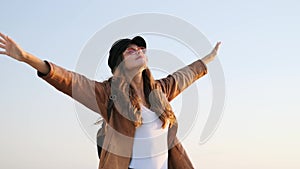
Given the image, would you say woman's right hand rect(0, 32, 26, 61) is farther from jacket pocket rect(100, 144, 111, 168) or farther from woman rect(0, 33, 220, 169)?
jacket pocket rect(100, 144, 111, 168)

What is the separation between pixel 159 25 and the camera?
19.6 ft

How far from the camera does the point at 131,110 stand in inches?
198

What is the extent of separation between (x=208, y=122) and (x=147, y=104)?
805 mm

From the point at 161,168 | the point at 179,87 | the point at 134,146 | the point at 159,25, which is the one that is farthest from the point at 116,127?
the point at 159,25

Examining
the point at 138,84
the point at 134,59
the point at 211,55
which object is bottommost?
the point at 138,84

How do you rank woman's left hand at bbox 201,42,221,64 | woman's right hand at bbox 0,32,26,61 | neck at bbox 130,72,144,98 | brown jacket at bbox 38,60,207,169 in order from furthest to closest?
woman's left hand at bbox 201,42,221,64 → neck at bbox 130,72,144,98 → brown jacket at bbox 38,60,207,169 → woman's right hand at bbox 0,32,26,61

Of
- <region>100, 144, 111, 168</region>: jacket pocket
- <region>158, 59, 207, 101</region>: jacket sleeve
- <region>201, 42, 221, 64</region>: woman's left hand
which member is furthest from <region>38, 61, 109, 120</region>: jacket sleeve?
<region>201, 42, 221, 64</region>: woman's left hand

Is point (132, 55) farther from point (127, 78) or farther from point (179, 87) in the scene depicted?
point (179, 87)

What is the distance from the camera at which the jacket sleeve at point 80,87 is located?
4.62m

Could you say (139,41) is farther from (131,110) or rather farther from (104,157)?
(104,157)

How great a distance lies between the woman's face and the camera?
17.0 ft

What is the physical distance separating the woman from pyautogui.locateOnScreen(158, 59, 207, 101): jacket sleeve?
0.75 feet

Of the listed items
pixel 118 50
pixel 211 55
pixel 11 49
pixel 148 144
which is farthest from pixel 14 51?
pixel 211 55

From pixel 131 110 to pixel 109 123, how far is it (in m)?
0.26
